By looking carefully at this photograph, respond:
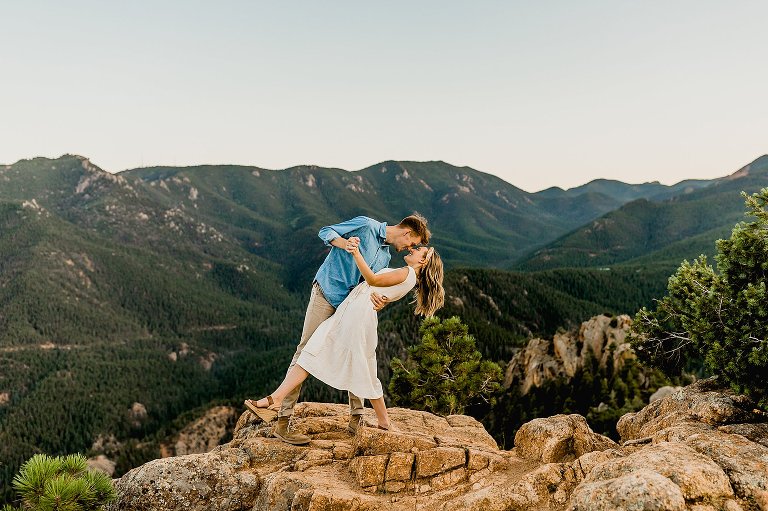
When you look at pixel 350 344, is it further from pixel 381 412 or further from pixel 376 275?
pixel 381 412

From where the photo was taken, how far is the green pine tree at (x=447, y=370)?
63.4ft

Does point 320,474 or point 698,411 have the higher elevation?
point 698,411

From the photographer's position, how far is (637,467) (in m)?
5.23

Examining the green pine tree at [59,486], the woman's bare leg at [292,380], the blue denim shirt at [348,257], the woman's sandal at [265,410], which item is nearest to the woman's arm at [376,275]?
the blue denim shirt at [348,257]

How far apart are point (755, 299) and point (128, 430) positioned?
666 feet

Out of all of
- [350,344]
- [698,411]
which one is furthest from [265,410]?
[698,411]

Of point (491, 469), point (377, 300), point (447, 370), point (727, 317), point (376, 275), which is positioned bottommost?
point (447, 370)

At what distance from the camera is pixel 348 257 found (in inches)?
336

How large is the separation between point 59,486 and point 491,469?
6465mm

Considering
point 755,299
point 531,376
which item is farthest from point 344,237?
point 531,376

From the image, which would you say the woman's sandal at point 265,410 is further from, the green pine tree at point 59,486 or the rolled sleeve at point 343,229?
the rolled sleeve at point 343,229

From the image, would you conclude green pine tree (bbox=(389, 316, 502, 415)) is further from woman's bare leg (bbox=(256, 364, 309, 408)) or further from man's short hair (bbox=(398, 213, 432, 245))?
man's short hair (bbox=(398, 213, 432, 245))

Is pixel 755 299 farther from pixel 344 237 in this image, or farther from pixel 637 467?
pixel 344 237

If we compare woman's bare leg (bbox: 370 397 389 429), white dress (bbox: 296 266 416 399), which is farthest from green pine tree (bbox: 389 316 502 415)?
white dress (bbox: 296 266 416 399)
